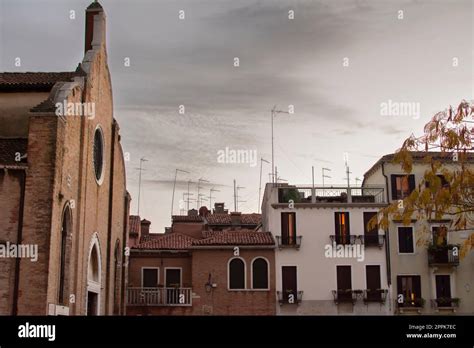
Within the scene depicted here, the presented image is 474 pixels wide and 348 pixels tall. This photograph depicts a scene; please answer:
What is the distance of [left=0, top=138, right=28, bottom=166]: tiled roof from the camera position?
57.9 feet

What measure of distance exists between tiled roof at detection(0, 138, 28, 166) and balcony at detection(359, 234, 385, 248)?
18389 millimetres

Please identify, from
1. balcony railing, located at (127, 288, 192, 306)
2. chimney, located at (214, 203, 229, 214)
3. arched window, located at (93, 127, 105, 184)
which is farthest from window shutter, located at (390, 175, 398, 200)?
arched window, located at (93, 127, 105, 184)

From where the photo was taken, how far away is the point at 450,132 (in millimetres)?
9406

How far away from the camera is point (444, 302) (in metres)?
31.5

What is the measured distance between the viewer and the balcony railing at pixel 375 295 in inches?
1238

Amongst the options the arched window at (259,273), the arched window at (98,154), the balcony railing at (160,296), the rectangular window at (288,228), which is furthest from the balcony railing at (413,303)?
the arched window at (98,154)

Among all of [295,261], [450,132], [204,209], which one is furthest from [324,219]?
[450,132]

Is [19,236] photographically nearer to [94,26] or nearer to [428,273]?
[94,26]

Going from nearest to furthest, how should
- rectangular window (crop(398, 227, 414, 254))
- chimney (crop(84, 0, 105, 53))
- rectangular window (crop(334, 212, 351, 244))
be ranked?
1. chimney (crop(84, 0, 105, 53))
2. rectangular window (crop(398, 227, 414, 254))
3. rectangular window (crop(334, 212, 351, 244))

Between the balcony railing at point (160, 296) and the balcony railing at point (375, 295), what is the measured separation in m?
8.29

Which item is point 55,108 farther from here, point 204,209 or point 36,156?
point 204,209

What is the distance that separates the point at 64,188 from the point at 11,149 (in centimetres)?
193

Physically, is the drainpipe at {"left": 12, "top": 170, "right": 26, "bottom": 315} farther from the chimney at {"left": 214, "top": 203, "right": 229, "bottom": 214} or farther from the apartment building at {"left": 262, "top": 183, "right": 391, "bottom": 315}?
the chimney at {"left": 214, "top": 203, "right": 229, "bottom": 214}
